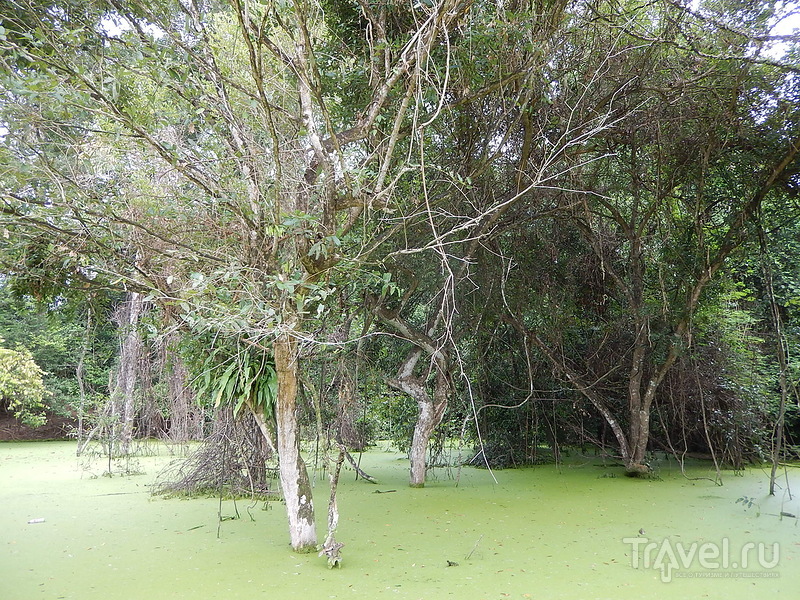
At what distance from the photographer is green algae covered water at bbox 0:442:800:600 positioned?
3.09 metres

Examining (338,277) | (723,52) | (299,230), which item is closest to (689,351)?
(723,52)

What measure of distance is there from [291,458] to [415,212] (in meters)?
1.97

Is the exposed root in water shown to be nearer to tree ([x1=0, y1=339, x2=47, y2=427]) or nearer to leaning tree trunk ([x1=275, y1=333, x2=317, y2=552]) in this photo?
leaning tree trunk ([x1=275, y1=333, x2=317, y2=552])

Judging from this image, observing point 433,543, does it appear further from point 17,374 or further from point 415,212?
point 17,374

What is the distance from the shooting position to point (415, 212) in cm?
441

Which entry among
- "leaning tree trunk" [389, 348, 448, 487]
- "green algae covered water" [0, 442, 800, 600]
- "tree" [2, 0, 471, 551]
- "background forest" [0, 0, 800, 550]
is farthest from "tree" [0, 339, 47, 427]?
"leaning tree trunk" [389, 348, 448, 487]

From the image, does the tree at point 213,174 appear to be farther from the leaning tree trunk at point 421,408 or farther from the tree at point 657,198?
the leaning tree trunk at point 421,408

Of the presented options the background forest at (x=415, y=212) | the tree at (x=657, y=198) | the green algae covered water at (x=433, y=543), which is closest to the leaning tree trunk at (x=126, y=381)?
the background forest at (x=415, y=212)

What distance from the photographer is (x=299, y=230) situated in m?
3.22

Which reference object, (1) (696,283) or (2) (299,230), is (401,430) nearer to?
(1) (696,283)

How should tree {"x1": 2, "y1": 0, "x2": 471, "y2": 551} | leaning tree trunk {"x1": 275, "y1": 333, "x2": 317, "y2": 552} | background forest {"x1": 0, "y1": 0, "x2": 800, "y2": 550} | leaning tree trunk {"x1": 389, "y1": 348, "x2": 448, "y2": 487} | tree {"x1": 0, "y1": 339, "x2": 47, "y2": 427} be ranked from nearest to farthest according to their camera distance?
tree {"x1": 2, "y1": 0, "x2": 471, "y2": 551} → background forest {"x1": 0, "y1": 0, "x2": 800, "y2": 550} → leaning tree trunk {"x1": 275, "y1": 333, "x2": 317, "y2": 552} → leaning tree trunk {"x1": 389, "y1": 348, "x2": 448, "y2": 487} → tree {"x1": 0, "y1": 339, "x2": 47, "y2": 427}

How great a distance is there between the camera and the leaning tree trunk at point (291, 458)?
3699mm

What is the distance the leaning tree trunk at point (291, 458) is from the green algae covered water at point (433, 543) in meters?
0.15

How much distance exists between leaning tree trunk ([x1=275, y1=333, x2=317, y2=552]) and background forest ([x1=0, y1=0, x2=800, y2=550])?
1 centimetres
